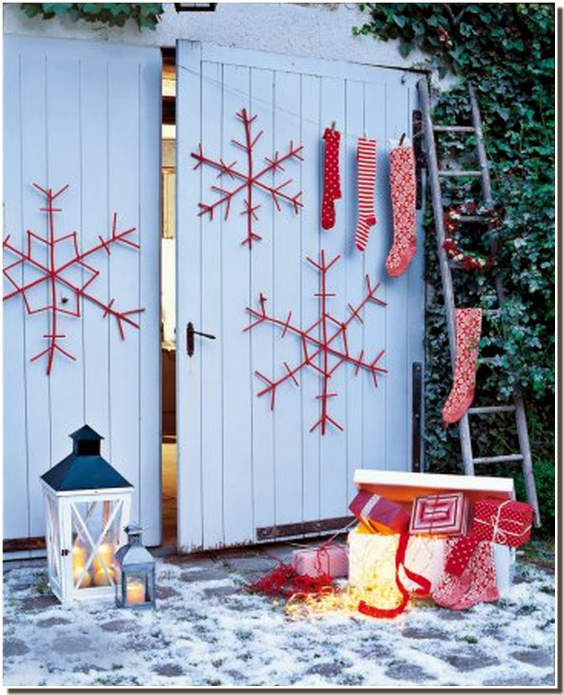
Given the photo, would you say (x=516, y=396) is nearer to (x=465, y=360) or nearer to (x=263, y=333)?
(x=465, y=360)

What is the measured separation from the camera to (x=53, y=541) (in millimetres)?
3650

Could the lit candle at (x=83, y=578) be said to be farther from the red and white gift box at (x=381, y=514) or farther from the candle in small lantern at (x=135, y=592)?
→ the red and white gift box at (x=381, y=514)

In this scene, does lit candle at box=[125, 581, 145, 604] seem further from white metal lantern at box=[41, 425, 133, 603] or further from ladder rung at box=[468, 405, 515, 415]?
ladder rung at box=[468, 405, 515, 415]

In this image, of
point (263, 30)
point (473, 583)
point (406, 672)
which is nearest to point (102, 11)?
point (263, 30)

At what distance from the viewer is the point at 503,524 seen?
3555mm

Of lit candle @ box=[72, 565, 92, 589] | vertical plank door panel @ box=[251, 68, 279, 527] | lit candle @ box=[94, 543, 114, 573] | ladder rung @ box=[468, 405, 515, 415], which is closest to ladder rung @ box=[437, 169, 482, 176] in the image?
vertical plank door panel @ box=[251, 68, 279, 527]

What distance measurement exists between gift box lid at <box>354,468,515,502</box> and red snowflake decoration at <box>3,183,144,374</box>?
1.29 meters

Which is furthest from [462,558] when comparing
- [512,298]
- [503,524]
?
[512,298]

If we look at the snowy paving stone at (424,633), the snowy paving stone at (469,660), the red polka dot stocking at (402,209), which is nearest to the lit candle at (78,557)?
the snowy paving stone at (424,633)

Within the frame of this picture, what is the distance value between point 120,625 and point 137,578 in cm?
21

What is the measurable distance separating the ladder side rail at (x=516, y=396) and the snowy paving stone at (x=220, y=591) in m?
1.49

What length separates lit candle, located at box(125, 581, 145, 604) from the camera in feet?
11.4

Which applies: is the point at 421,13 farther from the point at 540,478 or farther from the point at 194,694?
the point at 194,694

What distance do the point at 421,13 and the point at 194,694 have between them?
3286 millimetres
